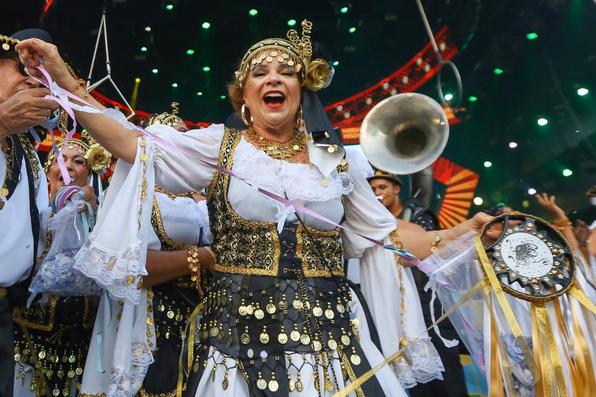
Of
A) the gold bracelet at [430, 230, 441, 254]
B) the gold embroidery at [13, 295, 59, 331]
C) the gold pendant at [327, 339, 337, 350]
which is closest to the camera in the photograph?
the gold pendant at [327, 339, 337, 350]

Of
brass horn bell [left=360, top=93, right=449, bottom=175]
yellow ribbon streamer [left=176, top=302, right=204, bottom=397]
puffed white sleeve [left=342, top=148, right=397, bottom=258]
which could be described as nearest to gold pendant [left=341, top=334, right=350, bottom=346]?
puffed white sleeve [left=342, top=148, right=397, bottom=258]

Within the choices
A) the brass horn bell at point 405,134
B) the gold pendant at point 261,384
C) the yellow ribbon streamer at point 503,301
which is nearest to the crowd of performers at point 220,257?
the gold pendant at point 261,384

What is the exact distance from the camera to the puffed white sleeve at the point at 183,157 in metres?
2.46

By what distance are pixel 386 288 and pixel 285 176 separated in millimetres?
686

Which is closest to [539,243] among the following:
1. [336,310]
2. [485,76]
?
[336,310]

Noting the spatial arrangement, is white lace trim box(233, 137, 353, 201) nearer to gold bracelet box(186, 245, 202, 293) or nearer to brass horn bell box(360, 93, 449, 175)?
gold bracelet box(186, 245, 202, 293)

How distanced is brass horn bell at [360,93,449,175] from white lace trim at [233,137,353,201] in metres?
3.58

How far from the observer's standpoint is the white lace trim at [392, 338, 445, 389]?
8.96 ft

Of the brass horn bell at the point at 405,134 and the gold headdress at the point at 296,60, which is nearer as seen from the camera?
the gold headdress at the point at 296,60

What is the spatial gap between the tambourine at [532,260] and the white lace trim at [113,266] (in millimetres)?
1334

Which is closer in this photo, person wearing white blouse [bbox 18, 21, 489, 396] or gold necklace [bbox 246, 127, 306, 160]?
person wearing white blouse [bbox 18, 21, 489, 396]

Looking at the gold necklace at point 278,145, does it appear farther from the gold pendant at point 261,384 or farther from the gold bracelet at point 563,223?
the gold bracelet at point 563,223

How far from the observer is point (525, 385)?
8.57 ft

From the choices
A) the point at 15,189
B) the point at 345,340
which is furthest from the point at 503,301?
the point at 15,189
